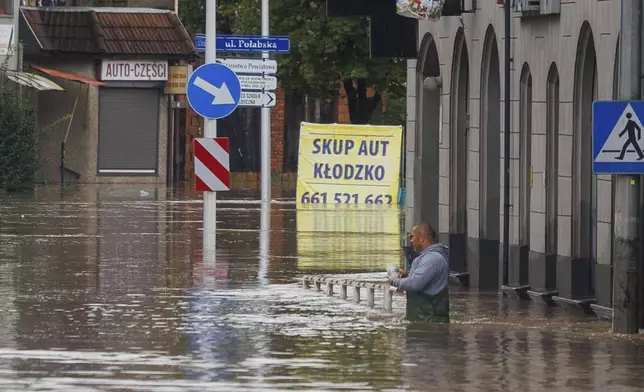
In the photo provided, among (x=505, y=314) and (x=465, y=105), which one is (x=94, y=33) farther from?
(x=505, y=314)

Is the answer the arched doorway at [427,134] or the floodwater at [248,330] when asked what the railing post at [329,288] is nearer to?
the floodwater at [248,330]

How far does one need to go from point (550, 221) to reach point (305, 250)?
20.8ft

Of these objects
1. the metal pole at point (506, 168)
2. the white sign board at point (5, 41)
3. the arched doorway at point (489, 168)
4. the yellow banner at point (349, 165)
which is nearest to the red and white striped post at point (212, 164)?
the arched doorway at point (489, 168)

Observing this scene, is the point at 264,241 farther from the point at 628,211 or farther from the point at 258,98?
the point at 258,98

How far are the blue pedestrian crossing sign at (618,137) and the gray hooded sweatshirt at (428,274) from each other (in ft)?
4.49

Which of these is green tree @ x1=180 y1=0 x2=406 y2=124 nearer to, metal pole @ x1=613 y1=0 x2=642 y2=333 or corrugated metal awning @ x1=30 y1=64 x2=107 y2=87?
corrugated metal awning @ x1=30 y1=64 x2=107 y2=87

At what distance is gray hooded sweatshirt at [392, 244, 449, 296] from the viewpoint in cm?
1521

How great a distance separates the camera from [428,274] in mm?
15219

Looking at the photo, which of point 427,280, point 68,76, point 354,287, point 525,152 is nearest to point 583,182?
point 525,152

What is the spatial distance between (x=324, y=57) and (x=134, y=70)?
5.28 metres

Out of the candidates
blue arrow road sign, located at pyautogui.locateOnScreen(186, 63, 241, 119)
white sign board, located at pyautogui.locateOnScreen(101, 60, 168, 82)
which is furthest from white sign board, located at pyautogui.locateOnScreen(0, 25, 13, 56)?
blue arrow road sign, located at pyautogui.locateOnScreen(186, 63, 241, 119)

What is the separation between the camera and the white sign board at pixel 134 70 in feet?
179

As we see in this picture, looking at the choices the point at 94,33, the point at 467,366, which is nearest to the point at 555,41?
the point at 467,366

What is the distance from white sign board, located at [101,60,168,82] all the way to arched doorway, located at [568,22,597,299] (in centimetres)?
3663
